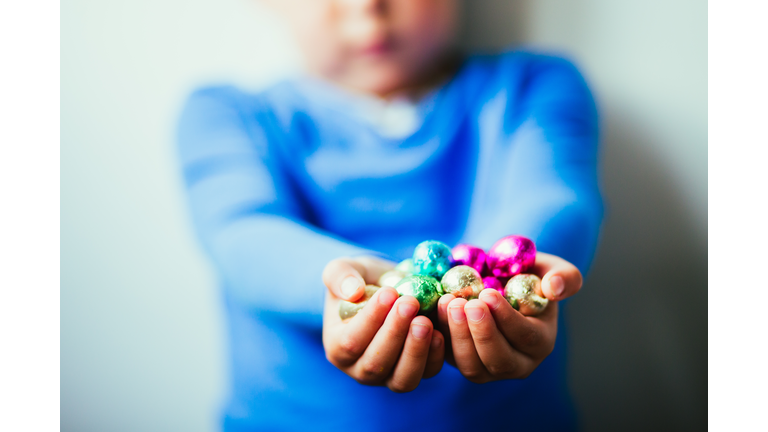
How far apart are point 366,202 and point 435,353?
14.3 inches

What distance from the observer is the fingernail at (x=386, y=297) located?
41cm

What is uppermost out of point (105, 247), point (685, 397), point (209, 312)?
point (105, 247)

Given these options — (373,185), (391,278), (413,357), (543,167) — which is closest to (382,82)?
(373,185)

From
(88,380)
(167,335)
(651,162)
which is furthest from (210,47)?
(651,162)

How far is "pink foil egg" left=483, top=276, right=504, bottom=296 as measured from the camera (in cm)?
50

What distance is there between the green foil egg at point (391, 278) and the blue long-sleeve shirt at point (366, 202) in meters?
0.06

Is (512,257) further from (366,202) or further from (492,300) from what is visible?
(366,202)

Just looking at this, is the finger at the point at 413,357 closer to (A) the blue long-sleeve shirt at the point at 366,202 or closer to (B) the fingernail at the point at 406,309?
(B) the fingernail at the point at 406,309

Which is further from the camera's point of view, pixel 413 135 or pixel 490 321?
pixel 413 135
